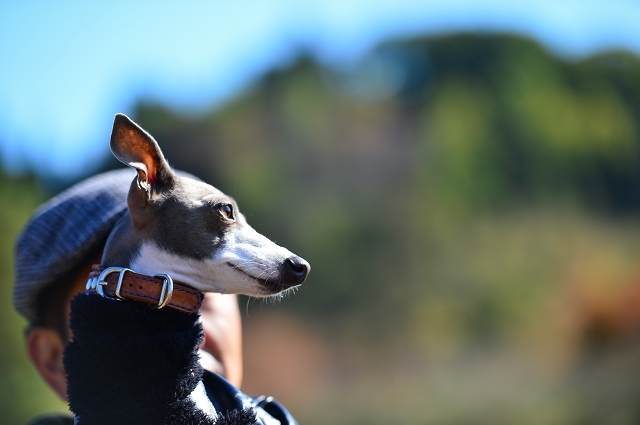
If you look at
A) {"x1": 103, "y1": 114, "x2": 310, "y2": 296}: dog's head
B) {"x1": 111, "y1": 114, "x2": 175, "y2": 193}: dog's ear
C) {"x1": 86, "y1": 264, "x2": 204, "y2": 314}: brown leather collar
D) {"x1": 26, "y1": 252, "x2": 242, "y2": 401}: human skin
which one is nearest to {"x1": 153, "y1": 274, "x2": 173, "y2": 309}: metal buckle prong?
{"x1": 86, "y1": 264, "x2": 204, "y2": 314}: brown leather collar

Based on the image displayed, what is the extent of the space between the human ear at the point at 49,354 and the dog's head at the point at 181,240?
0.60 metres

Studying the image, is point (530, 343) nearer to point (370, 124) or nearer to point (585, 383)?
point (585, 383)

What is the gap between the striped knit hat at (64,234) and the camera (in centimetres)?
220

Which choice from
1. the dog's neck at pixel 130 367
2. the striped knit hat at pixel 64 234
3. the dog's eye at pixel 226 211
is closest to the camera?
the dog's neck at pixel 130 367

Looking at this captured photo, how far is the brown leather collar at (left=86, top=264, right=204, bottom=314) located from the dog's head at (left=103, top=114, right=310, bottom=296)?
0.07 metres

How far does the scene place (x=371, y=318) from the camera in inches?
573

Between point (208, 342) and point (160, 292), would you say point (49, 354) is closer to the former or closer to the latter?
point (208, 342)

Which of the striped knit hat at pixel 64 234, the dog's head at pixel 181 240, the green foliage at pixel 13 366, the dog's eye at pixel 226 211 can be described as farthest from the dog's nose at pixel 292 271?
the green foliage at pixel 13 366

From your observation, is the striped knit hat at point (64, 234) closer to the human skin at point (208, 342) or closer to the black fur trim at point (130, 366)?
the human skin at point (208, 342)

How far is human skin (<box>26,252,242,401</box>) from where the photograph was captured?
2264 mm

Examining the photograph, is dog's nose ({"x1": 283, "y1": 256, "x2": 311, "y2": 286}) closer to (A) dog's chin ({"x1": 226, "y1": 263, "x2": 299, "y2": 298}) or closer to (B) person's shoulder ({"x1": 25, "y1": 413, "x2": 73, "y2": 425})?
(A) dog's chin ({"x1": 226, "y1": 263, "x2": 299, "y2": 298})

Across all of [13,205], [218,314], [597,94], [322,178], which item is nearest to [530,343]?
[322,178]

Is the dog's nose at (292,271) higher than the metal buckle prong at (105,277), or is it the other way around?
the dog's nose at (292,271)

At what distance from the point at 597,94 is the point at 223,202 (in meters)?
17.5
